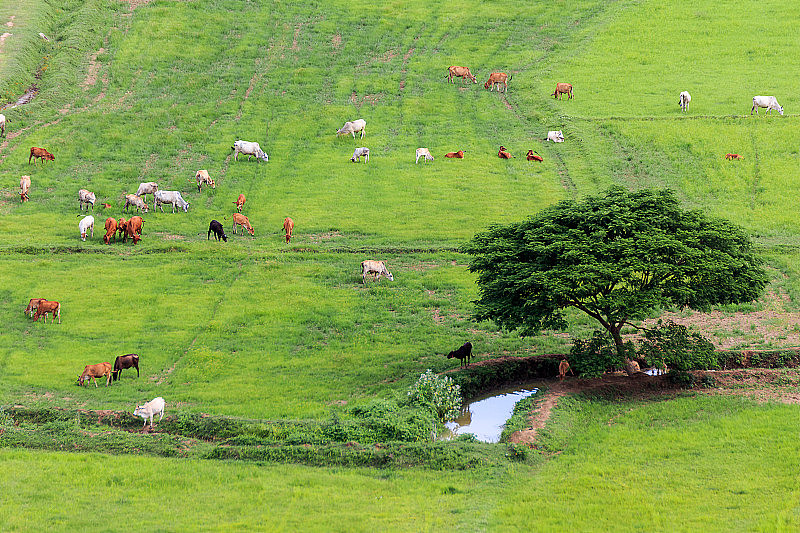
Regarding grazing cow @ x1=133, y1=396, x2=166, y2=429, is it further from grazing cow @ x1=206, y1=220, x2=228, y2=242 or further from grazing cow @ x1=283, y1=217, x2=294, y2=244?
grazing cow @ x1=283, y1=217, x2=294, y2=244

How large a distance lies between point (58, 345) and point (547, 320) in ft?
64.0

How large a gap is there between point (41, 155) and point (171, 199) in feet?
37.6

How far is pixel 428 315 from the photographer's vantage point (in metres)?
38.3

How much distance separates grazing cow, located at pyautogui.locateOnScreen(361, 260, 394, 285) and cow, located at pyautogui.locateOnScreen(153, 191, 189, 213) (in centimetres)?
1375

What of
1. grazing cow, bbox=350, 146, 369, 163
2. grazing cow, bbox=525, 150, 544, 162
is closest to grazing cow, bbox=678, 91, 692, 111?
grazing cow, bbox=525, 150, 544, 162

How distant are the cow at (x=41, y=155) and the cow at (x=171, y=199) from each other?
10.5 meters

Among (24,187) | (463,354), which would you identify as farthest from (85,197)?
(463,354)

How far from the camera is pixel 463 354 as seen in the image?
106 ft

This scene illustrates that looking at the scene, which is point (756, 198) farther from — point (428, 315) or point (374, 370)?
point (374, 370)

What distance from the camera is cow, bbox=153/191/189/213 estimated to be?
162 feet

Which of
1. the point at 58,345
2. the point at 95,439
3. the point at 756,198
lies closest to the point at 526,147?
the point at 756,198

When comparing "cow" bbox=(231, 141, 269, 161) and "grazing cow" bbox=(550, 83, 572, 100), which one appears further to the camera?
"grazing cow" bbox=(550, 83, 572, 100)

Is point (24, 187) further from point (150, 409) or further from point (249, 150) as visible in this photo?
point (150, 409)

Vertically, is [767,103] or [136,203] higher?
[767,103]
